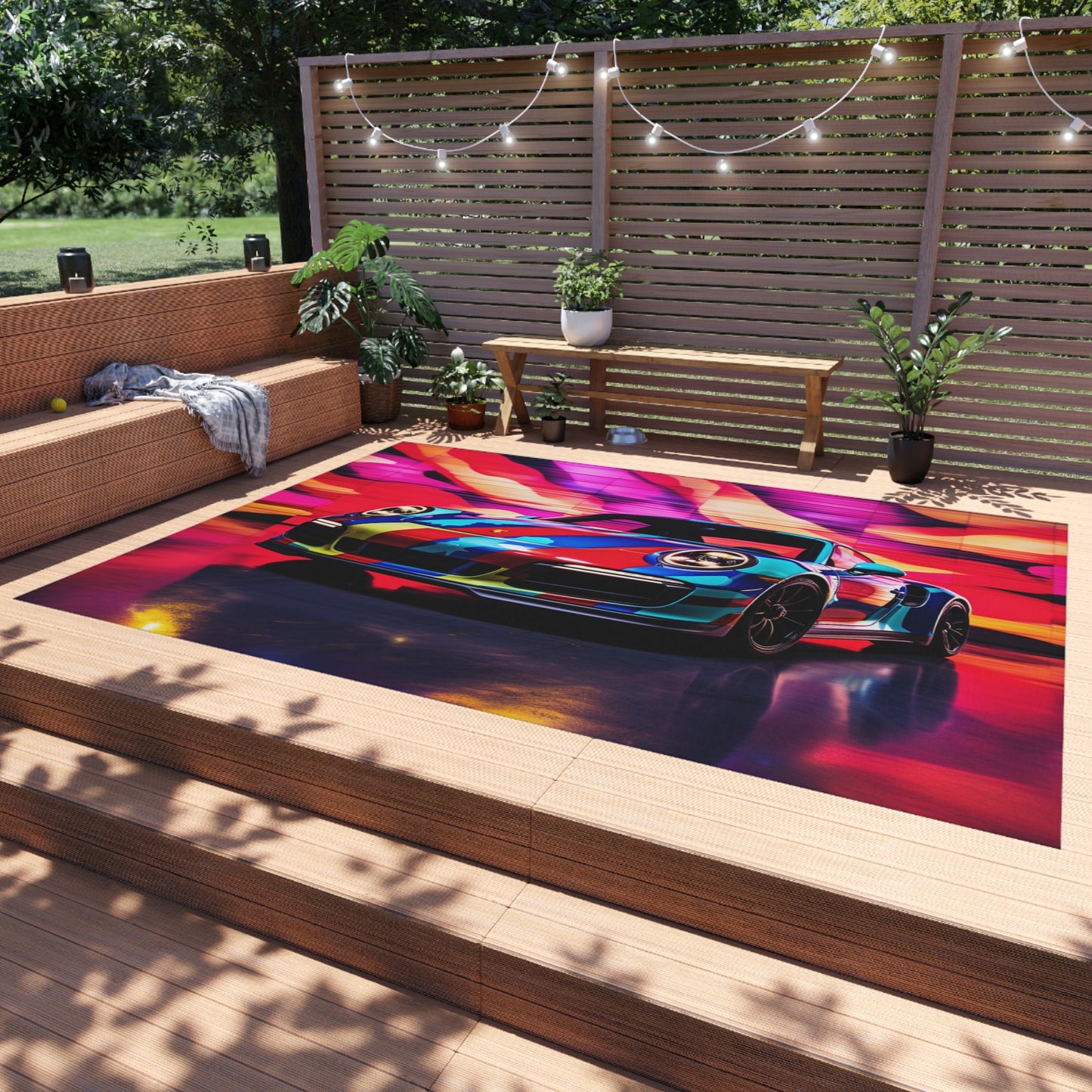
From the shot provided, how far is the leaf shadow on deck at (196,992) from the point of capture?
A: 2148 millimetres

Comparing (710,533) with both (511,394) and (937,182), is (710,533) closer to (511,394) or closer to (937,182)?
→ (511,394)

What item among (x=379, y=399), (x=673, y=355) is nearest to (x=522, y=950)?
(x=673, y=355)

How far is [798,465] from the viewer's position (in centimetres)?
546

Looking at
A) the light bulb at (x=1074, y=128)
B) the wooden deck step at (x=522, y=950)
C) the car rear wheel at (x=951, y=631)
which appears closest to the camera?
the wooden deck step at (x=522, y=950)

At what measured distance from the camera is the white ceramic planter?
5.72 m

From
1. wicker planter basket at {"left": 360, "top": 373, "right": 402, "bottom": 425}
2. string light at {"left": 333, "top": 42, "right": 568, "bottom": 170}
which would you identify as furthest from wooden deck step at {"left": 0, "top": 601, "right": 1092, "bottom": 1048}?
string light at {"left": 333, "top": 42, "right": 568, "bottom": 170}

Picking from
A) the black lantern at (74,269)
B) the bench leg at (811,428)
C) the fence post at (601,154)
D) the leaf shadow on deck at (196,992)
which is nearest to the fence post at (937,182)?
the bench leg at (811,428)

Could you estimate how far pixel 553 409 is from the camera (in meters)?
5.95

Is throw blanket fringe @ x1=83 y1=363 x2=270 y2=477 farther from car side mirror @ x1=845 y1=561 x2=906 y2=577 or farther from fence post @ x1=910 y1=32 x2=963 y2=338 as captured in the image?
fence post @ x1=910 y1=32 x2=963 y2=338

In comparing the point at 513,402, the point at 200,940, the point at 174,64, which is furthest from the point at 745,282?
the point at 174,64

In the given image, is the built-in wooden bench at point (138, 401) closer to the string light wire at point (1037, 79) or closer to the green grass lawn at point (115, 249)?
the string light wire at point (1037, 79)

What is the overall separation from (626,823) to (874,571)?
6.59 ft

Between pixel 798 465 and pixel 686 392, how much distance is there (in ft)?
3.73

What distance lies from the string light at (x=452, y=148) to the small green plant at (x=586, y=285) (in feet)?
3.02
